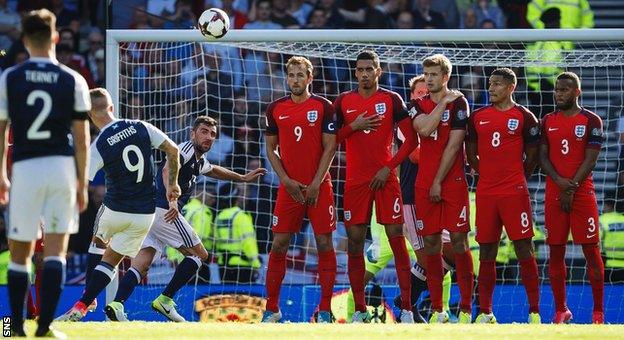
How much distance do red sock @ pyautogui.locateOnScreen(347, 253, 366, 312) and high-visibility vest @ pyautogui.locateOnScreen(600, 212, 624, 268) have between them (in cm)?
395

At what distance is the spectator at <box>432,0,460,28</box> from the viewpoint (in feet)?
60.1

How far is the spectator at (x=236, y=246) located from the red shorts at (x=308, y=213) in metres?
3.30

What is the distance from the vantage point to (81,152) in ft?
26.1

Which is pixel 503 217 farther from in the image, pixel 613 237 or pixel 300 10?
pixel 300 10

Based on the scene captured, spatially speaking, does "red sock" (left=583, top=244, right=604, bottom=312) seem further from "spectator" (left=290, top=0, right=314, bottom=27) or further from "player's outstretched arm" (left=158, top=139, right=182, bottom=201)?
"spectator" (left=290, top=0, right=314, bottom=27)

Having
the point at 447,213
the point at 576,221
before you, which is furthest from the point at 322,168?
the point at 576,221

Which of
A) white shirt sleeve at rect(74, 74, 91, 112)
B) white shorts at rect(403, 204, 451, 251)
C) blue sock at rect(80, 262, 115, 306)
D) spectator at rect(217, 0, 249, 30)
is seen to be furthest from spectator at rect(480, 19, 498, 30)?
white shirt sleeve at rect(74, 74, 91, 112)

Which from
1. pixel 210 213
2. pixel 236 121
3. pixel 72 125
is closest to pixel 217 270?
pixel 210 213

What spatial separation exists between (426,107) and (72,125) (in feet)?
13.0

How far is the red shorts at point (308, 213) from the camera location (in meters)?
11.1

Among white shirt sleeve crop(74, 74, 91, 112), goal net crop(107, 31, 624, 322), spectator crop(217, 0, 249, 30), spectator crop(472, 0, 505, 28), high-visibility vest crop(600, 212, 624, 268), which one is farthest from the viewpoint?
spectator crop(217, 0, 249, 30)

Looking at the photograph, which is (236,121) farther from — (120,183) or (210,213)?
(120,183)

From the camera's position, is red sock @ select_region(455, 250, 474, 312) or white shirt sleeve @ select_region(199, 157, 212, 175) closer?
red sock @ select_region(455, 250, 474, 312)

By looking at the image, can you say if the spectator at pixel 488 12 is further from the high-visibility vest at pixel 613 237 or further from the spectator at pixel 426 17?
the high-visibility vest at pixel 613 237
